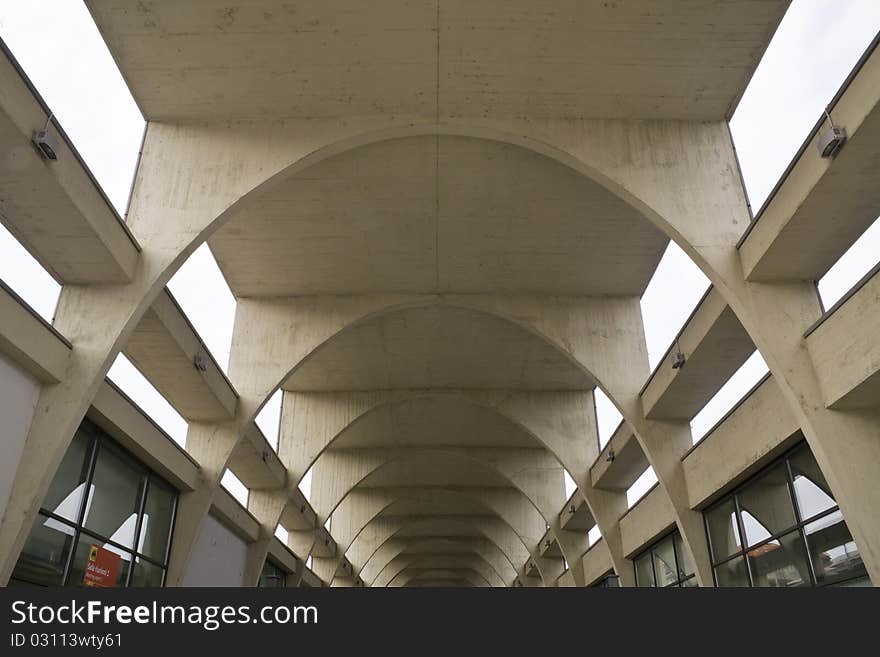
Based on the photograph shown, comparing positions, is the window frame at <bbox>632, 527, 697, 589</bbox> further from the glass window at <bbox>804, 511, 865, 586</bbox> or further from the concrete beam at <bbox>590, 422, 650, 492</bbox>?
the glass window at <bbox>804, 511, 865, 586</bbox>

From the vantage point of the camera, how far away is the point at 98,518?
1753 cm

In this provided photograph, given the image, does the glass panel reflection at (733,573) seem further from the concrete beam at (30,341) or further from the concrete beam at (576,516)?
Result: the concrete beam at (30,341)

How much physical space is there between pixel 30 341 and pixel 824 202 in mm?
14524

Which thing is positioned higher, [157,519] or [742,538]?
[157,519]

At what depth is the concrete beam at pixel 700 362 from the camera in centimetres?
1842

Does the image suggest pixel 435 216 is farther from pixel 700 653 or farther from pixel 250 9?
pixel 700 653

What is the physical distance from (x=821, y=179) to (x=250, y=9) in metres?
11.1

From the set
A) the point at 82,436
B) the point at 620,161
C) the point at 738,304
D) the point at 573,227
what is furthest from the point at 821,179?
the point at 82,436

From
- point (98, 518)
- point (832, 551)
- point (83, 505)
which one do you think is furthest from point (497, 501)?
point (83, 505)

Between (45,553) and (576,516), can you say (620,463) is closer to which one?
(576,516)


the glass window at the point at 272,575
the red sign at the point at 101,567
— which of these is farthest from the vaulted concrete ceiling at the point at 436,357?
the red sign at the point at 101,567

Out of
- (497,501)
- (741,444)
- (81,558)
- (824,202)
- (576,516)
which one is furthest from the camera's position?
(497,501)
